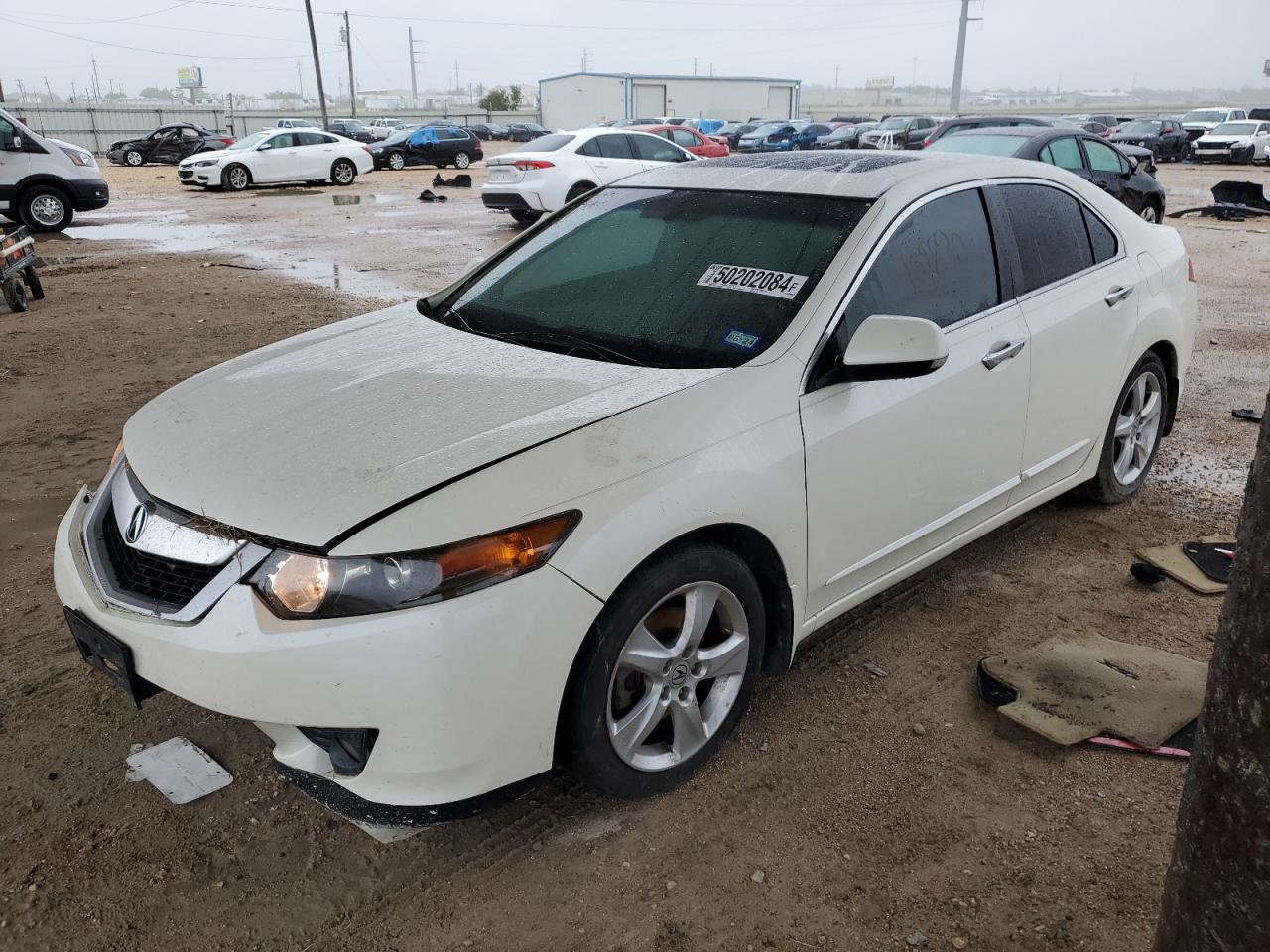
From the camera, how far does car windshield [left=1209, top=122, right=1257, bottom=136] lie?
30484 millimetres

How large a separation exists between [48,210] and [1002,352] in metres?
15.9

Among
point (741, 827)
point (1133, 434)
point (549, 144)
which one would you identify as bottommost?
point (741, 827)

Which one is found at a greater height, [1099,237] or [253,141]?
[253,141]

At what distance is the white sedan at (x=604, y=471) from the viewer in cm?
211

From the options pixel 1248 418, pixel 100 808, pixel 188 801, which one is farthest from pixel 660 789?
pixel 1248 418

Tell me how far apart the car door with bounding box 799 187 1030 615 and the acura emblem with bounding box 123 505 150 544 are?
5.64 feet

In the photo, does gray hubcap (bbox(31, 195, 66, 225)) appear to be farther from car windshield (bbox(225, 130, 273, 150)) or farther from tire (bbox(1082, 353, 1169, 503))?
tire (bbox(1082, 353, 1169, 503))

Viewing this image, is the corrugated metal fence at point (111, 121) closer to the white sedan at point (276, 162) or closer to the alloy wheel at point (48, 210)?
the white sedan at point (276, 162)

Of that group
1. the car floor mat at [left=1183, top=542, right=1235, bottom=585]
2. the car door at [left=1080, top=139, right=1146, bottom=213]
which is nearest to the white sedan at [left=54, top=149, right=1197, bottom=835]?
A: the car floor mat at [left=1183, top=542, right=1235, bottom=585]

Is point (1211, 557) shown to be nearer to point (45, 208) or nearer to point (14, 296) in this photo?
point (14, 296)

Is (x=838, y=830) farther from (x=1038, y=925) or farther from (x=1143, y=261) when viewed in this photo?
(x=1143, y=261)

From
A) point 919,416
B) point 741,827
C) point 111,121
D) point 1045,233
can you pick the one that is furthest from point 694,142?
point 111,121

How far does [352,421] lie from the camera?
256cm

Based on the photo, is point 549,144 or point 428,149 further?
point 428,149
